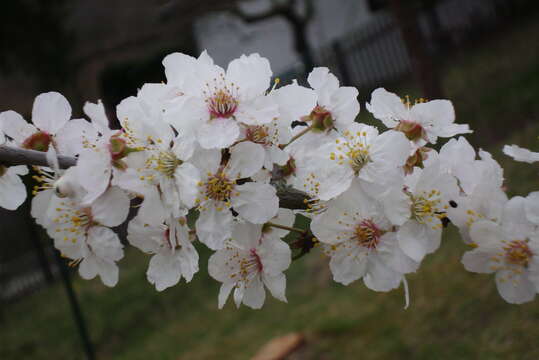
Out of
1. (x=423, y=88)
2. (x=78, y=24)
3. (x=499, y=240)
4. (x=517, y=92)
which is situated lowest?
(x=517, y=92)

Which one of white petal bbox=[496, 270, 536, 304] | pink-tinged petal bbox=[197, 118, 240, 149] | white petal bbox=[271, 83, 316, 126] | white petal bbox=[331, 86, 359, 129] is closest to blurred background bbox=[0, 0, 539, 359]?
white petal bbox=[496, 270, 536, 304]

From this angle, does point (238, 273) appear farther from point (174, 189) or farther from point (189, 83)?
point (189, 83)

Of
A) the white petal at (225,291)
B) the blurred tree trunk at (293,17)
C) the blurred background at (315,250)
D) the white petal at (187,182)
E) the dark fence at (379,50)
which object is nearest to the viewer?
the white petal at (187,182)

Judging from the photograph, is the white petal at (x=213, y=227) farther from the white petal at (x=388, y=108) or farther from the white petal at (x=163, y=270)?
the white petal at (x=388, y=108)

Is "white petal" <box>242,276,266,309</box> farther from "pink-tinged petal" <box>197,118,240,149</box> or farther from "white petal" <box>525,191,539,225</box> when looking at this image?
"white petal" <box>525,191,539,225</box>

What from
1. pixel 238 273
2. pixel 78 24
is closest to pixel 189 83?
pixel 238 273

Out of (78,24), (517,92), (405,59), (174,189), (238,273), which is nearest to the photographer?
(174,189)

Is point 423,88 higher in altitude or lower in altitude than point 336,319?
higher

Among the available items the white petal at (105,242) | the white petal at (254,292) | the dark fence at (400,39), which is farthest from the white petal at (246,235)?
the dark fence at (400,39)
